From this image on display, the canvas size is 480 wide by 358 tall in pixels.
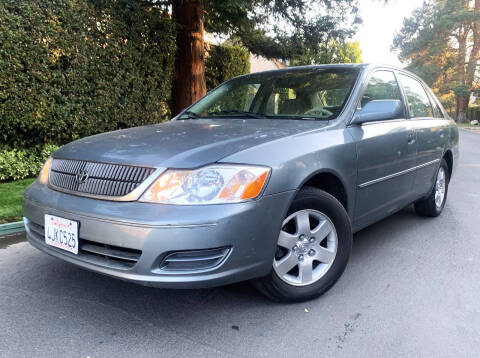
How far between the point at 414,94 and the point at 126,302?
339 centimetres

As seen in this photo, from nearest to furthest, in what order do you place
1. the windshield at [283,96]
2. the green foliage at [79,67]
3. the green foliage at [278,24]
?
1. the windshield at [283,96]
2. the green foliage at [79,67]
3. the green foliage at [278,24]

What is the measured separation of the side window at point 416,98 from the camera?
3963 millimetres

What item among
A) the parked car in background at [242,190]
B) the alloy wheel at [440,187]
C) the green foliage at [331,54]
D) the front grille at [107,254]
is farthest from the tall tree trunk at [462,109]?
the front grille at [107,254]

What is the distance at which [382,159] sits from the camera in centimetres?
316

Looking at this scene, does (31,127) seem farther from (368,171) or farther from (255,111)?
(368,171)

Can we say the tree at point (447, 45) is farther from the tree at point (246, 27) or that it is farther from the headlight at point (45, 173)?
the headlight at point (45, 173)

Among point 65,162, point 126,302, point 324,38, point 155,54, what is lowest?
point 126,302

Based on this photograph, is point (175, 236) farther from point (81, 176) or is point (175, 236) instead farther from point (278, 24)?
point (278, 24)

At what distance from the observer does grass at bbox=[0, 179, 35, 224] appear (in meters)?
4.25

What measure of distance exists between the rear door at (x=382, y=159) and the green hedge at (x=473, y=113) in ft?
127

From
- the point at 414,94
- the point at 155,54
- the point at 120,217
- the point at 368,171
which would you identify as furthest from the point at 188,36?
the point at 120,217

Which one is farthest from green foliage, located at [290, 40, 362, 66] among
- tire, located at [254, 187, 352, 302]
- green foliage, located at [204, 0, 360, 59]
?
tire, located at [254, 187, 352, 302]

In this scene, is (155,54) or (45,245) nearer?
(45,245)

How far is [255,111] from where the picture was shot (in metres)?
3.46
